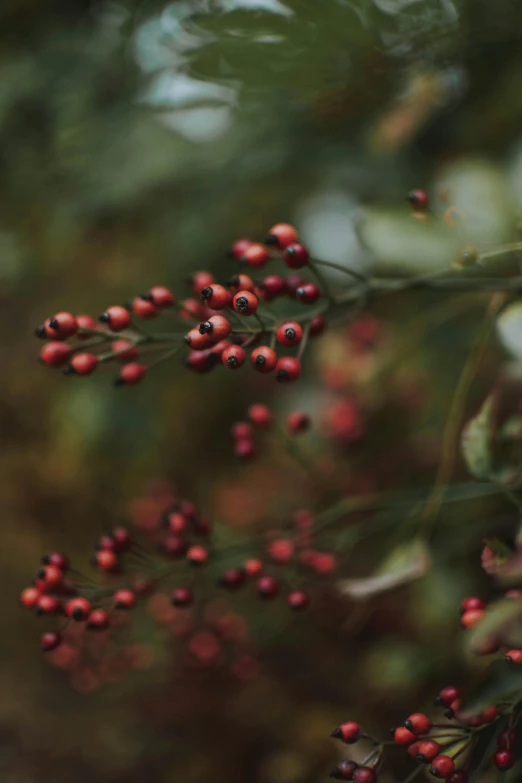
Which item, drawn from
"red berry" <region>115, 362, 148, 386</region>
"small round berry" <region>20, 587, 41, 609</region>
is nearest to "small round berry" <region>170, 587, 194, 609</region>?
"small round berry" <region>20, 587, 41, 609</region>

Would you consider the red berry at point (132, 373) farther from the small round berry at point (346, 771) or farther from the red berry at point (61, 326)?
the small round berry at point (346, 771)

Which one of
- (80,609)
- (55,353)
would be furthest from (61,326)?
(80,609)

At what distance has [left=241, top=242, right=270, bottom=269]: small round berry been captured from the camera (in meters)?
0.66

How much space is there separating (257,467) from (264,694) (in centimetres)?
58

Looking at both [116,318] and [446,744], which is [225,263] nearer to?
[116,318]

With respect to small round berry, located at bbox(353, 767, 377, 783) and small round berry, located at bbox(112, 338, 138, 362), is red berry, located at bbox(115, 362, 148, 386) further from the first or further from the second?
small round berry, located at bbox(353, 767, 377, 783)

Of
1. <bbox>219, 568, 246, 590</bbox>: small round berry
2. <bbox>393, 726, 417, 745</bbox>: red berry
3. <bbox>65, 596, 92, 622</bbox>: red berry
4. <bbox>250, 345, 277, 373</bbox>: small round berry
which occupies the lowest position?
<bbox>219, 568, 246, 590</bbox>: small round berry

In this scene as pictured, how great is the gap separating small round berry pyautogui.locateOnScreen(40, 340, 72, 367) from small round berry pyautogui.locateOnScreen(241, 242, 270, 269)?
0.19 m

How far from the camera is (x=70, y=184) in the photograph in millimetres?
1650

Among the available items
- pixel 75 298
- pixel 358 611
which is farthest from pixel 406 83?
pixel 75 298

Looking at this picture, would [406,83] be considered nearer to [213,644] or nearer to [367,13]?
[367,13]

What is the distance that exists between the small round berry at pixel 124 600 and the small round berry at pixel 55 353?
0.27m

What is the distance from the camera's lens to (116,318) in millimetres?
665

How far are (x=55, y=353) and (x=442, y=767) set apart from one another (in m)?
0.49
